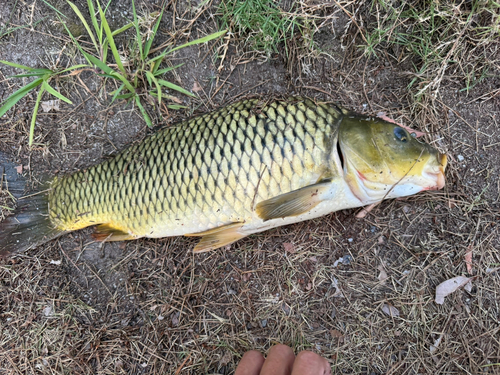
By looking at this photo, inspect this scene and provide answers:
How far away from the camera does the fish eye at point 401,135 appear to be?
1718 mm

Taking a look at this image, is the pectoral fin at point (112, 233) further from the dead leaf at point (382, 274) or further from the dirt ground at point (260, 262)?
the dead leaf at point (382, 274)

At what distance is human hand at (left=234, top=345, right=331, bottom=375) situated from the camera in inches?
67.0

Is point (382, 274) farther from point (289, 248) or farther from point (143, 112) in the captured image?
point (143, 112)

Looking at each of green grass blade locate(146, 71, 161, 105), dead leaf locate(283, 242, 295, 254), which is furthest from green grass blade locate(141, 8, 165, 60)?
A: dead leaf locate(283, 242, 295, 254)

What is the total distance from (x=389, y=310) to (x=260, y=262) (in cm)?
91

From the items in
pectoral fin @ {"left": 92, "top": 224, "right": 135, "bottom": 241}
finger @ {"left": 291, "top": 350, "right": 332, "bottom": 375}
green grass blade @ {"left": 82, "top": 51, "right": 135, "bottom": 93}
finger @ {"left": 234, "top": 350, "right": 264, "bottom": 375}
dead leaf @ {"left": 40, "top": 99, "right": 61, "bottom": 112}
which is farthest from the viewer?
dead leaf @ {"left": 40, "top": 99, "right": 61, "bottom": 112}

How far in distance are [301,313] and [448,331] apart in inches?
37.6

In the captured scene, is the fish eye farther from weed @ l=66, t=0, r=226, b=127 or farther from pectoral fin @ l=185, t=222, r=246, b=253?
weed @ l=66, t=0, r=226, b=127

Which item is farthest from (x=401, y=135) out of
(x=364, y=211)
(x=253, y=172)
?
(x=253, y=172)

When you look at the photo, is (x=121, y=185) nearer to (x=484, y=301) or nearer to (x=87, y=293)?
(x=87, y=293)

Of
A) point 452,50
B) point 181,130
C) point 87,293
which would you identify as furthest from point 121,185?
point 452,50

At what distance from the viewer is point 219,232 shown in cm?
197

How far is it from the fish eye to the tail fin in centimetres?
228

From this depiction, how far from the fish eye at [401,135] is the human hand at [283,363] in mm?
1321
